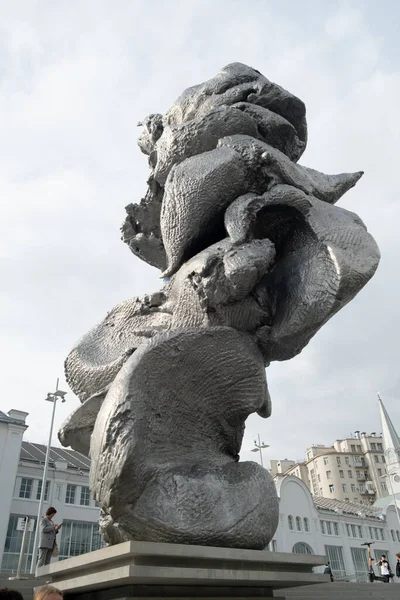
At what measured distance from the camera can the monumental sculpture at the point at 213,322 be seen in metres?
2.76

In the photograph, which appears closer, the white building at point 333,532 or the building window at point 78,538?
the building window at point 78,538

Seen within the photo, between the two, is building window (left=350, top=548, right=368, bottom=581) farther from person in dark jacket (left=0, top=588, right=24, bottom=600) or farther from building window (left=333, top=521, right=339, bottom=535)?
person in dark jacket (left=0, top=588, right=24, bottom=600)

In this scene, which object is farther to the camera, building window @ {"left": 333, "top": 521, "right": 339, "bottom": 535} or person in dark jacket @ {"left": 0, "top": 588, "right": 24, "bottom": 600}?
building window @ {"left": 333, "top": 521, "right": 339, "bottom": 535}

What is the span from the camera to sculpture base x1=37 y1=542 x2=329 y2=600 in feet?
7.53

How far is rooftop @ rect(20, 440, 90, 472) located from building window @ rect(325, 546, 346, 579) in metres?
13.7

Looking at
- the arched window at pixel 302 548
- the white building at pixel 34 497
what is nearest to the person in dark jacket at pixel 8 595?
the white building at pixel 34 497

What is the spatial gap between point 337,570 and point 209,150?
28.3 m

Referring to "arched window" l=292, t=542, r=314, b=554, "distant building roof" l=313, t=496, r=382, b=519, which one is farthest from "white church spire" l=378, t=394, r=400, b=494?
"arched window" l=292, t=542, r=314, b=554

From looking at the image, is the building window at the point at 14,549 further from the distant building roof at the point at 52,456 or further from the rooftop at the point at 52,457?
the distant building roof at the point at 52,456

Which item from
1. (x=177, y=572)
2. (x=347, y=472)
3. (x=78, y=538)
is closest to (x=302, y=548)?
(x=78, y=538)

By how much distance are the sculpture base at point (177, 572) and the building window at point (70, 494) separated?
863 inches

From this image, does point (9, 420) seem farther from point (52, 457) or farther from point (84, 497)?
point (84, 497)

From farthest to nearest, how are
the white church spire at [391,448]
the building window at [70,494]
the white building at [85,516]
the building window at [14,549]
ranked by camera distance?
the white church spire at [391,448]
the building window at [70,494]
the white building at [85,516]
the building window at [14,549]

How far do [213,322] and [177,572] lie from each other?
60.2 inches
